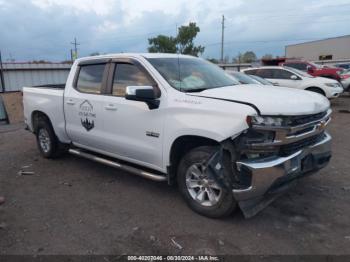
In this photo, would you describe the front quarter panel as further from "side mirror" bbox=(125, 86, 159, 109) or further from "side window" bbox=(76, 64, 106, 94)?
"side window" bbox=(76, 64, 106, 94)

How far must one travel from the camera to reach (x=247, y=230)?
3535mm

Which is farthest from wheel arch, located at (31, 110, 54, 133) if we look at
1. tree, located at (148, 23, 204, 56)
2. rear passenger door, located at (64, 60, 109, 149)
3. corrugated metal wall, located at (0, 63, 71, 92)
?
tree, located at (148, 23, 204, 56)

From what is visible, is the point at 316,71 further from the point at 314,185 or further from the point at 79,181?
the point at 79,181

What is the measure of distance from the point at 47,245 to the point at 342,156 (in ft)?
17.6

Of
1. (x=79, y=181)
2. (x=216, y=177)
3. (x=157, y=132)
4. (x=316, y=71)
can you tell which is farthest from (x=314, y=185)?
(x=316, y=71)

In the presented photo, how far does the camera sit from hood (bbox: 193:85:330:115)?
10.5 ft

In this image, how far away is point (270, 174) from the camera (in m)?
3.18

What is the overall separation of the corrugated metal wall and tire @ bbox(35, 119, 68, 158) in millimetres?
13719

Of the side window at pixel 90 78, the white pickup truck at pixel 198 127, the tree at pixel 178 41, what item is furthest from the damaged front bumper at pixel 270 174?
the tree at pixel 178 41

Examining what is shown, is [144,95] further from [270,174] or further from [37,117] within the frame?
[37,117]

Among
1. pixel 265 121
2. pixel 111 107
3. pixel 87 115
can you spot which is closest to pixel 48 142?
→ pixel 87 115

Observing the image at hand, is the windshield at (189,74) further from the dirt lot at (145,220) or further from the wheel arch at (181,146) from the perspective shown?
the dirt lot at (145,220)

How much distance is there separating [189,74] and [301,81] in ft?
32.4

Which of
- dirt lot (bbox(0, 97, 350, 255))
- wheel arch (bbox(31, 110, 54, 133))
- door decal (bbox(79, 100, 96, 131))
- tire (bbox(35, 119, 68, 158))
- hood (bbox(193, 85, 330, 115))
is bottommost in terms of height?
dirt lot (bbox(0, 97, 350, 255))
